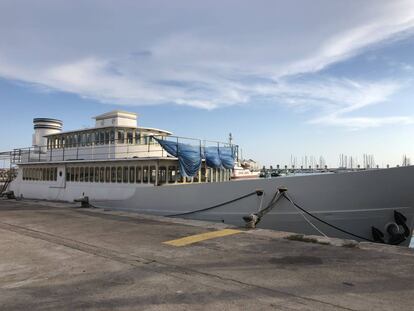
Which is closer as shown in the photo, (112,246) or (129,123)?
(112,246)

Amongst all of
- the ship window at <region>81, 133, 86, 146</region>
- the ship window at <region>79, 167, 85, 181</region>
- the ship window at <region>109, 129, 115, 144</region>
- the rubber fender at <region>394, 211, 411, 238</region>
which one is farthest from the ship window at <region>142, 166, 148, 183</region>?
the rubber fender at <region>394, 211, 411, 238</region>

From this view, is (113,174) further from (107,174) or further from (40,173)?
(40,173)

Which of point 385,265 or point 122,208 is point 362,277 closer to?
point 385,265

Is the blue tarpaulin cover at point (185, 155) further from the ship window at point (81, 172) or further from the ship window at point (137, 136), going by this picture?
the ship window at point (81, 172)

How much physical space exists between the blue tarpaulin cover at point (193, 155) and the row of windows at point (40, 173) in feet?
29.3

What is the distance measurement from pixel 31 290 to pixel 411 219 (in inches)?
345

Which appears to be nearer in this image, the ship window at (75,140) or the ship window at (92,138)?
the ship window at (92,138)

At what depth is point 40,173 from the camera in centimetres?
2109

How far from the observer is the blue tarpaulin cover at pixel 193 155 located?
13.8 metres

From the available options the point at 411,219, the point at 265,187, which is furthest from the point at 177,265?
the point at 411,219

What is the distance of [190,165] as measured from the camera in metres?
14.1

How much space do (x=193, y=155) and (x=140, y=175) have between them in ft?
7.50

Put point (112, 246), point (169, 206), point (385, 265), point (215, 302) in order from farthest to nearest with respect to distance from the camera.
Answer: point (169, 206)
point (112, 246)
point (385, 265)
point (215, 302)

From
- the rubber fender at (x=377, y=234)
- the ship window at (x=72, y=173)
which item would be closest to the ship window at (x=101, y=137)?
the ship window at (x=72, y=173)
